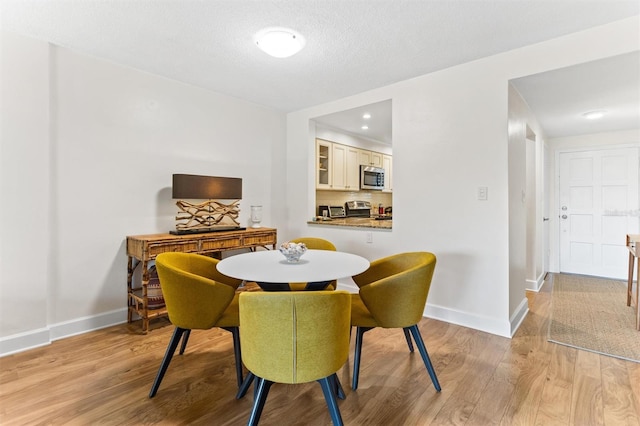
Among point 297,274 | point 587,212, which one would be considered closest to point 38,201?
point 297,274

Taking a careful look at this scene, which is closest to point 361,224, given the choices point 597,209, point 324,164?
point 324,164

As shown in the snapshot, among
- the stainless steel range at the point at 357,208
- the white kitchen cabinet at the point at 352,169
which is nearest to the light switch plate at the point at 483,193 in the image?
the white kitchen cabinet at the point at 352,169

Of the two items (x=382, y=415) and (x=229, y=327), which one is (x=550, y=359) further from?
(x=229, y=327)

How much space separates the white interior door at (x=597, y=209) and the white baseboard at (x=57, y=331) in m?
6.08

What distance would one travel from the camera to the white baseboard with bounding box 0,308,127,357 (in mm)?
2414

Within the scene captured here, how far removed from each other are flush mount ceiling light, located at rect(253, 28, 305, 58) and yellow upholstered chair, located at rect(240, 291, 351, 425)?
1855mm

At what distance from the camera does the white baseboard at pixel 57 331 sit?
2.41 metres

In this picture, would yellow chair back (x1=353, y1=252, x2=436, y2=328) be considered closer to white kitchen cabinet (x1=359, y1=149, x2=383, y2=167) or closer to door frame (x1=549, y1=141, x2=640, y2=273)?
white kitchen cabinet (x1=359, y1=149, x2=383, y2=167)

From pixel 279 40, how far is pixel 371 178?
377 cm

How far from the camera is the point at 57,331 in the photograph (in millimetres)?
2676

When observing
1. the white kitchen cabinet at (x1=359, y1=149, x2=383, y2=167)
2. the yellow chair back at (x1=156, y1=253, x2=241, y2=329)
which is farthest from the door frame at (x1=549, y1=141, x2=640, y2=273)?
the yellow chair back at (x1=156, y1=253, x2=241, y2=329)

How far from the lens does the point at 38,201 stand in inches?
99.7

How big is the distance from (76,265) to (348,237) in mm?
2715

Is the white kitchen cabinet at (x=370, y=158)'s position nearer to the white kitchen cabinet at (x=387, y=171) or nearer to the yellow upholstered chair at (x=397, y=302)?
the white kitchen cabinet at (x=387, y=171)
